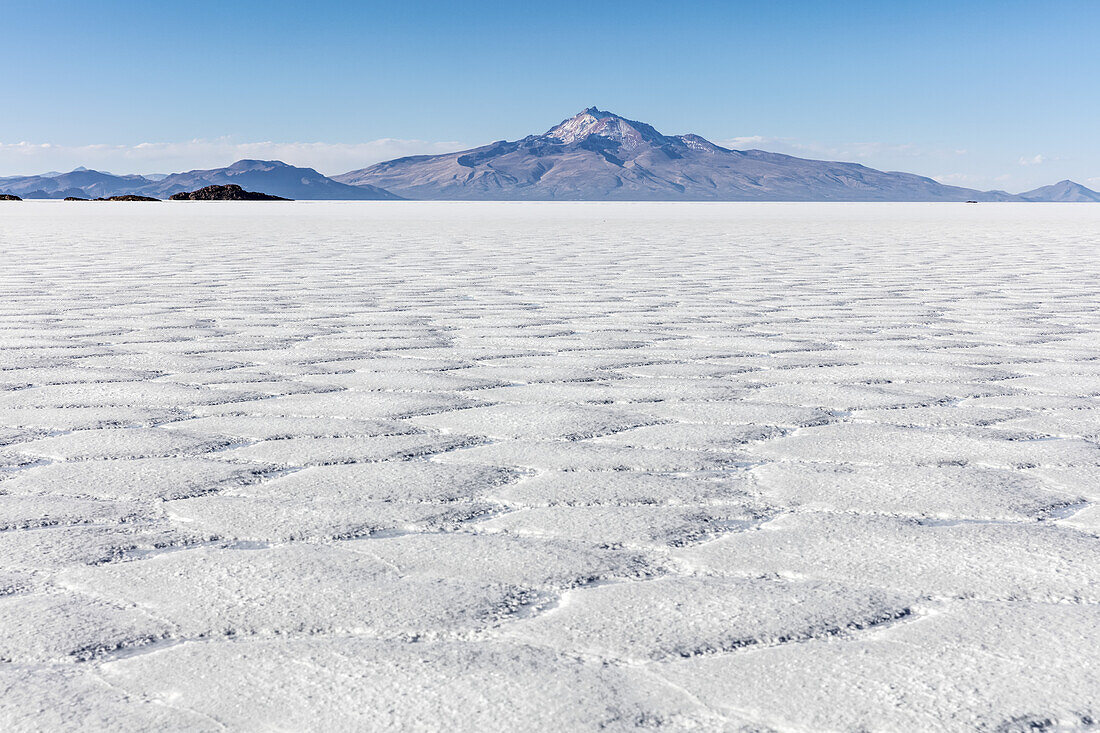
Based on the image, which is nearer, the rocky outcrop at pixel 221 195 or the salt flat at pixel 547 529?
the salt flat at pixel 547 529

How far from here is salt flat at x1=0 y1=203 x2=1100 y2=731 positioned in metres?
1.08

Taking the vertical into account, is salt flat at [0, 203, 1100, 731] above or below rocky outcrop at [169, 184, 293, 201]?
above

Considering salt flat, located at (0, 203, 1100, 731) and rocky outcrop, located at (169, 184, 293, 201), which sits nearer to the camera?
salt flat, located at (0, 203, 1100, 731)

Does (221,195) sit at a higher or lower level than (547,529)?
lower

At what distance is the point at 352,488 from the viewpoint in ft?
6.06

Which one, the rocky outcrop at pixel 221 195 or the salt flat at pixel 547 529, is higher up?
the salt flat at pixel 547 529

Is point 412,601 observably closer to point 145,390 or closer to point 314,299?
point 145,390

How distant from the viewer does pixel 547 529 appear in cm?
162

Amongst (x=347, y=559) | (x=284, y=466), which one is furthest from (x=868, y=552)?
(x=284, y=466)

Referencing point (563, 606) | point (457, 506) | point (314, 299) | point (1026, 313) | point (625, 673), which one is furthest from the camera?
point (314, 299)

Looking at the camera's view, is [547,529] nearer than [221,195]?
Yes

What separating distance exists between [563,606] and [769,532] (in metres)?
0.44

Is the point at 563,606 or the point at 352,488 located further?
the point at 352,488

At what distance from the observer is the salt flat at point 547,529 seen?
3.55 ft
